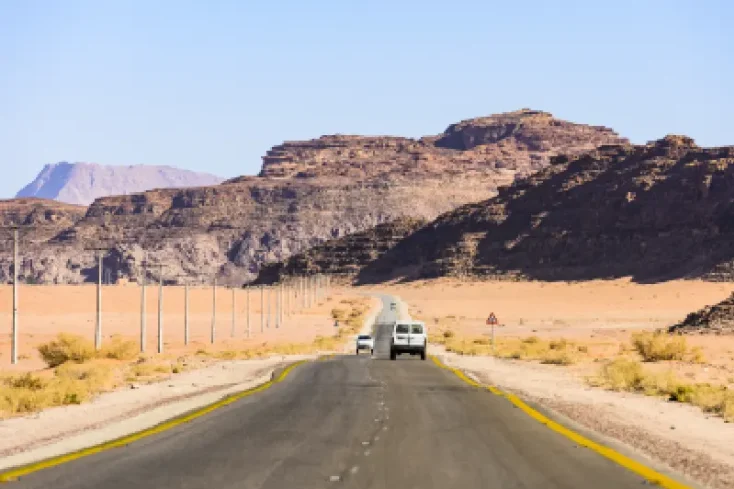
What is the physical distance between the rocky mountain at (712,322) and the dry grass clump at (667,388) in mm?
27987

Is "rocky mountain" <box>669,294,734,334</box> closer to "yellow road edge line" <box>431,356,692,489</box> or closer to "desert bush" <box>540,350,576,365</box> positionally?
"desert bush" <box>540,350,576,365</box>

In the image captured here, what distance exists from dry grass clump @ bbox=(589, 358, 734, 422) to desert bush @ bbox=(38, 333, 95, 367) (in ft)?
73.0

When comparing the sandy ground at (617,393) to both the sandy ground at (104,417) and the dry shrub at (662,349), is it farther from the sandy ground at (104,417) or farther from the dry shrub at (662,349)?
the sandy ground at (104,417)

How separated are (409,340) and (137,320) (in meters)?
70.8

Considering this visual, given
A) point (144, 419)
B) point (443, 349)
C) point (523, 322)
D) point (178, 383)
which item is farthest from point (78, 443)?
point (523, 322)

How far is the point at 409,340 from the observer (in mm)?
48062

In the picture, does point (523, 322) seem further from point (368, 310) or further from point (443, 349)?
point (443, 349)

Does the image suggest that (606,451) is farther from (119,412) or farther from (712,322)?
(712,322)

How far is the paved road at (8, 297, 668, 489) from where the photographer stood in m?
12.4

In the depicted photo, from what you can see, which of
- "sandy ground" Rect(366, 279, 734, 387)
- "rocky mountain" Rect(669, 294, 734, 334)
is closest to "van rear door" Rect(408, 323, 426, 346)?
"sandy ground" Rect(366, 279, 734, 387)

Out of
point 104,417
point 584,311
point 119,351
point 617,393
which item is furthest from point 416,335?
point 584,311

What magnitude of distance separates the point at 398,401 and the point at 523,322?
85.9 metres

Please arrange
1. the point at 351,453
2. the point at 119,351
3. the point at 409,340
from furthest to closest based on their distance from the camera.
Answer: the point at 119,351 → the point at 409,340 → the point at 351,453

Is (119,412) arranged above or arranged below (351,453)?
below
